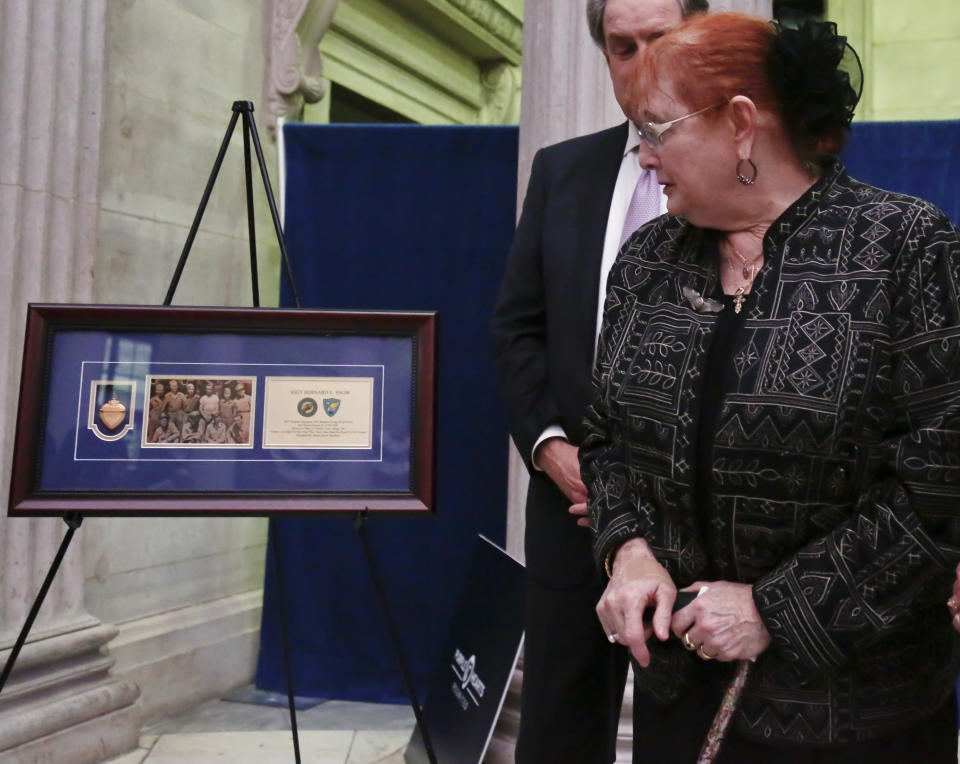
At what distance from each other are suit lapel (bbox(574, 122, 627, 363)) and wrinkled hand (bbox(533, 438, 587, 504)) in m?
0.17

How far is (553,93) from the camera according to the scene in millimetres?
2979

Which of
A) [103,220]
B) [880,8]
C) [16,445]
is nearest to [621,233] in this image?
[16,445]

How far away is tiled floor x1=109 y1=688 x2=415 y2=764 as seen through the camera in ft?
10.1

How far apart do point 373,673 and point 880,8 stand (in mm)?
4537

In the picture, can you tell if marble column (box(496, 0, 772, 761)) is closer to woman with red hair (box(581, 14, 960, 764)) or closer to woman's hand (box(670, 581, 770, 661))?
woman with red hair (box(581, 14, 960, 764))

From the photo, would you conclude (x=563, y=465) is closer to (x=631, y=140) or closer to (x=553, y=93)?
(x=631, y=140)

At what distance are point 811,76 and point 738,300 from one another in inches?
10.5

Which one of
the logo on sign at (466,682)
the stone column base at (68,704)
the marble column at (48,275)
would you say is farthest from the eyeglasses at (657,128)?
the stone column base at (68,704)

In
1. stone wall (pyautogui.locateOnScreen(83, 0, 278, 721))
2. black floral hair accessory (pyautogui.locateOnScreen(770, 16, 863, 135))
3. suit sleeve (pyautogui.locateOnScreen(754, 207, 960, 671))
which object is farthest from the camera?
stone wall (pyautogui.locateOnScreen(83, 0, 278, 721))

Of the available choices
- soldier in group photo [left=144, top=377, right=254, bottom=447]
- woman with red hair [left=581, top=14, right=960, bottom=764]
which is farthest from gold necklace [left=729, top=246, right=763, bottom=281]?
soldier in group photo [left=144, top=377, right=254, bottom=447]

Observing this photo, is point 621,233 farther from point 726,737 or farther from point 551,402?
point 726,737

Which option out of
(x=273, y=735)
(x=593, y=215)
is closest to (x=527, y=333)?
(x=593, y=215)

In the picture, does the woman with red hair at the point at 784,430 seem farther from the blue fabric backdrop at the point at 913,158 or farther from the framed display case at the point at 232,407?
the blue fabric backdrop at the point at 913,158

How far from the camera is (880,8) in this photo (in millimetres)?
5824
